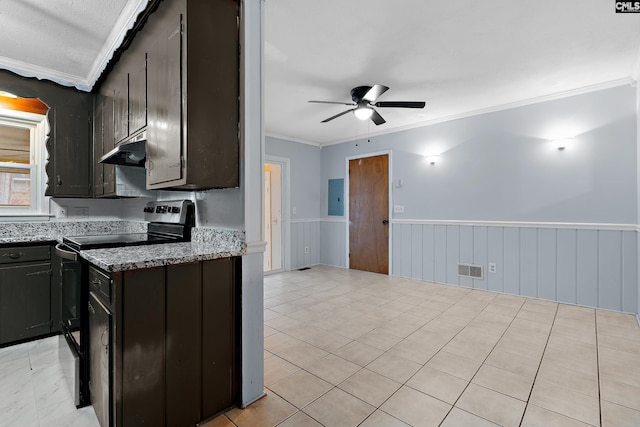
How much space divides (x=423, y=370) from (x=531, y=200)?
112 inches

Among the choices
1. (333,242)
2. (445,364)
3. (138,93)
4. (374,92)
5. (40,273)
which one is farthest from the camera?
(333,242)

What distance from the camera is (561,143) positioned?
3.62m

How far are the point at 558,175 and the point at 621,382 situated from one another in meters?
2.42

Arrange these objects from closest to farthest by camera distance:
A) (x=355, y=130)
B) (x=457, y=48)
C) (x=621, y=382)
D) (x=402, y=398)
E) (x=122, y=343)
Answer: (x=122, y=343) < (x=402, y=398) < (x=621, y=382) < (x=457, y=48) < (x=355, y=130)

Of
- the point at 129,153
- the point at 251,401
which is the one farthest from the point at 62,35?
the point at 251,401

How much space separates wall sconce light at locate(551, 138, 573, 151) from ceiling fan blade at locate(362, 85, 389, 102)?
223 centimetres

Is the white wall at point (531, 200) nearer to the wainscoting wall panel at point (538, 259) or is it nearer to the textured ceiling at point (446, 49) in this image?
the wainscoting wall panel at point (538, 259)

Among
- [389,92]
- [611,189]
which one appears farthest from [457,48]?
[611,189]

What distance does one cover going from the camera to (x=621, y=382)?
201 cm

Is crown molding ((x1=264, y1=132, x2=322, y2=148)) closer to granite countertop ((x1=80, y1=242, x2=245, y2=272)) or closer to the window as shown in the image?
the window

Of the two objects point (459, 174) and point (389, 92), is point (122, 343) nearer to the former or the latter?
point (389, 92)

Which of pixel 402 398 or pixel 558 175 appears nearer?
pixel 402 398

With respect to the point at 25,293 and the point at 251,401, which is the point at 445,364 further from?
the point at 25,293

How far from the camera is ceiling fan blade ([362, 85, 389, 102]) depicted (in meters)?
3.01
